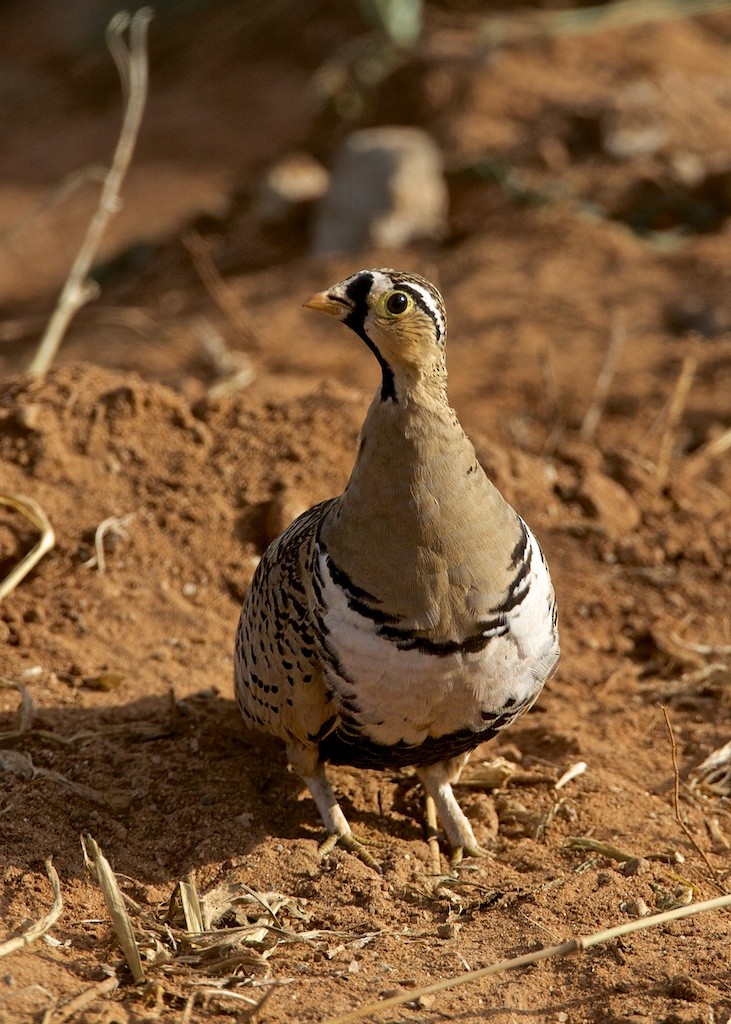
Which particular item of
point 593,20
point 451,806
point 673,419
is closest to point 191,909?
point 451,806

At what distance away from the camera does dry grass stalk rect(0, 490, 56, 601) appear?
5.17 metres

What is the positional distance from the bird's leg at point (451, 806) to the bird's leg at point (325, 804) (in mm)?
291

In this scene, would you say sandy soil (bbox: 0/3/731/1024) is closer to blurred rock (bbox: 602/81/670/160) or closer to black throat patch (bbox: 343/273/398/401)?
blurred rock (bbox: 602/81/670/160)

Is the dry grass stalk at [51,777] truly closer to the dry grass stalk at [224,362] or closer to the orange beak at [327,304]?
the orange beak at [327,304]

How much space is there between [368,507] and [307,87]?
10.2 m

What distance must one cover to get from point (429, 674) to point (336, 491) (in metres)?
2.23

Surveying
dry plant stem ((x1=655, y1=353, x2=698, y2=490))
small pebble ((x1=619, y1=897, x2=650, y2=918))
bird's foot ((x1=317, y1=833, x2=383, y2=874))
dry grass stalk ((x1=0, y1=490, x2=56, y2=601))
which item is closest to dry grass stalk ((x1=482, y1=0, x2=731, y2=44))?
dry plant stem ((x1=655, y1=353, x2=698, y2=490))

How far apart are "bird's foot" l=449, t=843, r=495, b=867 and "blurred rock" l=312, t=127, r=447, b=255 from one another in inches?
238

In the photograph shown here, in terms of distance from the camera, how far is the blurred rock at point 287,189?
1040 centimetres

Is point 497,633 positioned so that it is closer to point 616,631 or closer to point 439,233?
point 616,631

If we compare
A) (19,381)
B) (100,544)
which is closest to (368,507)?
(100,544)

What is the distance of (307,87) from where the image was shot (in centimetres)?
1288

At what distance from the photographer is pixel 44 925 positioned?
3.44m

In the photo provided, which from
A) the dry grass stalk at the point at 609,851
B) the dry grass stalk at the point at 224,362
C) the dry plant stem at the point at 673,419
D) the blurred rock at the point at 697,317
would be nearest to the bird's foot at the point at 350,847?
the dry grass stalk at the point at 609,851
